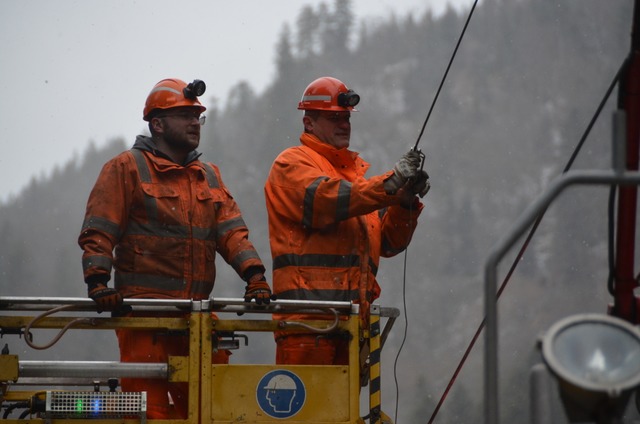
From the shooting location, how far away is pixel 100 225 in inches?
236

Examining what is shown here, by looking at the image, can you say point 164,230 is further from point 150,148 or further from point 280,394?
point 280,394

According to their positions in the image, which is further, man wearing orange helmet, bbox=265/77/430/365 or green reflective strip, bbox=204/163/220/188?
green reflective strip, bbox=204/163/220/188

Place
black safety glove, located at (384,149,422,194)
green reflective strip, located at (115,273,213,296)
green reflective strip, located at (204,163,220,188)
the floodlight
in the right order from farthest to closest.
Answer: green reflective strip, located at (204,163,220,188) → green reflective strip, located at (115,273,213,296) → black safety glove, located at (384,149,422,194) → the floodlight

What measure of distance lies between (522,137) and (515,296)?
24596 mm

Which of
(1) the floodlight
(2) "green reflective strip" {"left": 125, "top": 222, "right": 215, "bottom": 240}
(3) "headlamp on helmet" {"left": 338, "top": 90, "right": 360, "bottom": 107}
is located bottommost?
(1) the floodlight

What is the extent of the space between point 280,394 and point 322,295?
71 cm

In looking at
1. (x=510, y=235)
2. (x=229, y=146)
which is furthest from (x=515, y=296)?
(x=510, y=235)

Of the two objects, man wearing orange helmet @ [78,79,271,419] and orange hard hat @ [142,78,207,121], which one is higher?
orange hard hat @ [142,78,207,121]

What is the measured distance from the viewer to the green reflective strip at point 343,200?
20.2 feet

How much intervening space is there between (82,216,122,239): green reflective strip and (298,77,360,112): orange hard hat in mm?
1336

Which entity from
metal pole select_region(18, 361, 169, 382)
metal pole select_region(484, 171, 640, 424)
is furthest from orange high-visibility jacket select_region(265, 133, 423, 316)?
metal pole select_region(484, 171, 640, 424)

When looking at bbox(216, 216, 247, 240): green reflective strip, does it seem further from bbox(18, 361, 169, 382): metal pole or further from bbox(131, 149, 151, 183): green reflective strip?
bbox(18, 361, 169, 382): metal pole

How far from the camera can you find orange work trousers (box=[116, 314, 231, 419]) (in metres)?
5.81

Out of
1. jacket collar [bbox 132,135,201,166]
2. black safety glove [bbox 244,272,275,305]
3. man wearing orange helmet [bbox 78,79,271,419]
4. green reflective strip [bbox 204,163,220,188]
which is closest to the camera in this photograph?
black safety glove [bbox 244,272,275,305]
